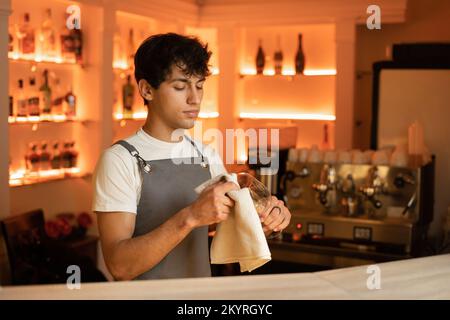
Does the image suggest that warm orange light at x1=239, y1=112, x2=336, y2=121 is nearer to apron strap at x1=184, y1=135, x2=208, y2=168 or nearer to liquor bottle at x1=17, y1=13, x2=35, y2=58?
liquor bottle at x1=17, y1=13, x2=35, y2=58

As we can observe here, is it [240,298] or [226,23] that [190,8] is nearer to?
[226,23]

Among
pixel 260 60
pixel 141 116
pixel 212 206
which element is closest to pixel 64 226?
pixel 141 116

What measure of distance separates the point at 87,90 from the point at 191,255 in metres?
3.03

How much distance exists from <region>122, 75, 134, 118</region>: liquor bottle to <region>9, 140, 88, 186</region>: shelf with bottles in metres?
0.64

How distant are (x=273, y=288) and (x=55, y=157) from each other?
3477 millimetres

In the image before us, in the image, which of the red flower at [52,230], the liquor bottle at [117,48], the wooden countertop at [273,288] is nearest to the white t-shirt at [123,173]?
the wooden countertop at [273,288]

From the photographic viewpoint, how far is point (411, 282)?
1173 millimetres

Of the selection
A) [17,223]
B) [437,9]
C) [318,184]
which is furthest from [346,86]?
[17,223]

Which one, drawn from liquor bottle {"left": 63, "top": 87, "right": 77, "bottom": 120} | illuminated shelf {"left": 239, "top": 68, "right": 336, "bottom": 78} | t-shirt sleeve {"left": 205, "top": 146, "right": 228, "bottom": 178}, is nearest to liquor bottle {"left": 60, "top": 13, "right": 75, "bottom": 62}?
liquor bottle {"left": 63, "top": 87, "right": 77, "bottom": 120}

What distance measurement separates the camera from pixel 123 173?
1573 millimetres

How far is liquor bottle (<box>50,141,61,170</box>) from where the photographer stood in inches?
169

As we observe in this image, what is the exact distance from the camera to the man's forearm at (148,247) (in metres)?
1.44

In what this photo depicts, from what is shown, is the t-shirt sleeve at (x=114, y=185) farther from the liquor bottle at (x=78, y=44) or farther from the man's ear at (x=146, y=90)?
the liquor bottle at (x=78, y=44)

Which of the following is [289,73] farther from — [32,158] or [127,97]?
[32,158]
